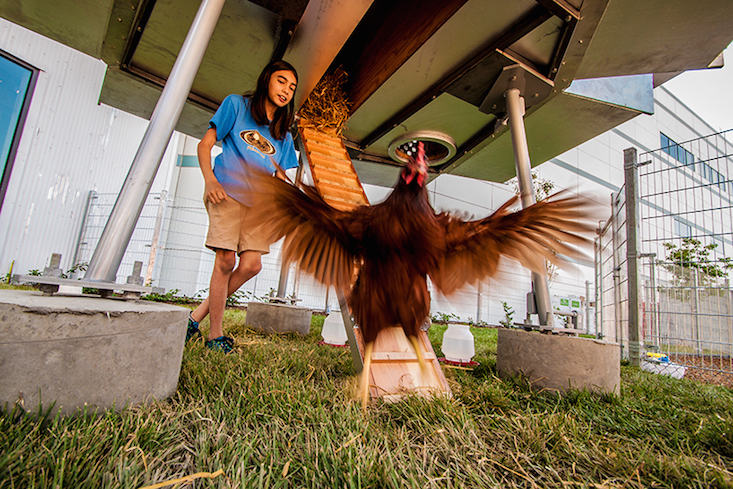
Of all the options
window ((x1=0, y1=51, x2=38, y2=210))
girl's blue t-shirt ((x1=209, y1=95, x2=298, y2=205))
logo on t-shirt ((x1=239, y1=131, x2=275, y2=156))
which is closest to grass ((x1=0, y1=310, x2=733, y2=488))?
girl's blue t-shirt ((x1=209, y1=95, x2=298, y2=205))

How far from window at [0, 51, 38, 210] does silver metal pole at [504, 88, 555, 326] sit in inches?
267

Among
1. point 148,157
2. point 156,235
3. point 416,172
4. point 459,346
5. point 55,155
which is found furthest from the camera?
point 156,235

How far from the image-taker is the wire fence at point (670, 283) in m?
2.96

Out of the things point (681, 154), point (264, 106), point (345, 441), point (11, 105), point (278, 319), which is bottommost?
point (345, 441)

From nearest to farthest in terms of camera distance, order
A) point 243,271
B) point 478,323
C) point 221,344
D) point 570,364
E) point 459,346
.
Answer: point 570,364, point 221,344, point 243,271, point 459,346, point 478,323

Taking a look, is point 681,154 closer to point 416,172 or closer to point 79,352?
point 416,172

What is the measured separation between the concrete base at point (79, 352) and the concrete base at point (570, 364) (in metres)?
1.64

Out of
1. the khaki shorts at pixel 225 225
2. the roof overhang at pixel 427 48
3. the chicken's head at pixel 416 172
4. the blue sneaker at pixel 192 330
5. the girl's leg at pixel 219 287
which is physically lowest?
the blue sneaker at pixel 192 330

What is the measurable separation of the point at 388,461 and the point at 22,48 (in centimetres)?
757

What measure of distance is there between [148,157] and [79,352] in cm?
69

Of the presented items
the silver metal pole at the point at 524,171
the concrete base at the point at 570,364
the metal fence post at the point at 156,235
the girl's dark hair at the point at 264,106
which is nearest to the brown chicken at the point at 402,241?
the silver metal pole at the point at 524,171

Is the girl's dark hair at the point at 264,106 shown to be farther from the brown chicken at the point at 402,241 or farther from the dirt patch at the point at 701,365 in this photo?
the dirt patch at the point at 701,365

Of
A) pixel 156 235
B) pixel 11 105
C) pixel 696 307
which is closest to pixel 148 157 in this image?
pixel 696 307

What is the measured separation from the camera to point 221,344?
1781 mm
